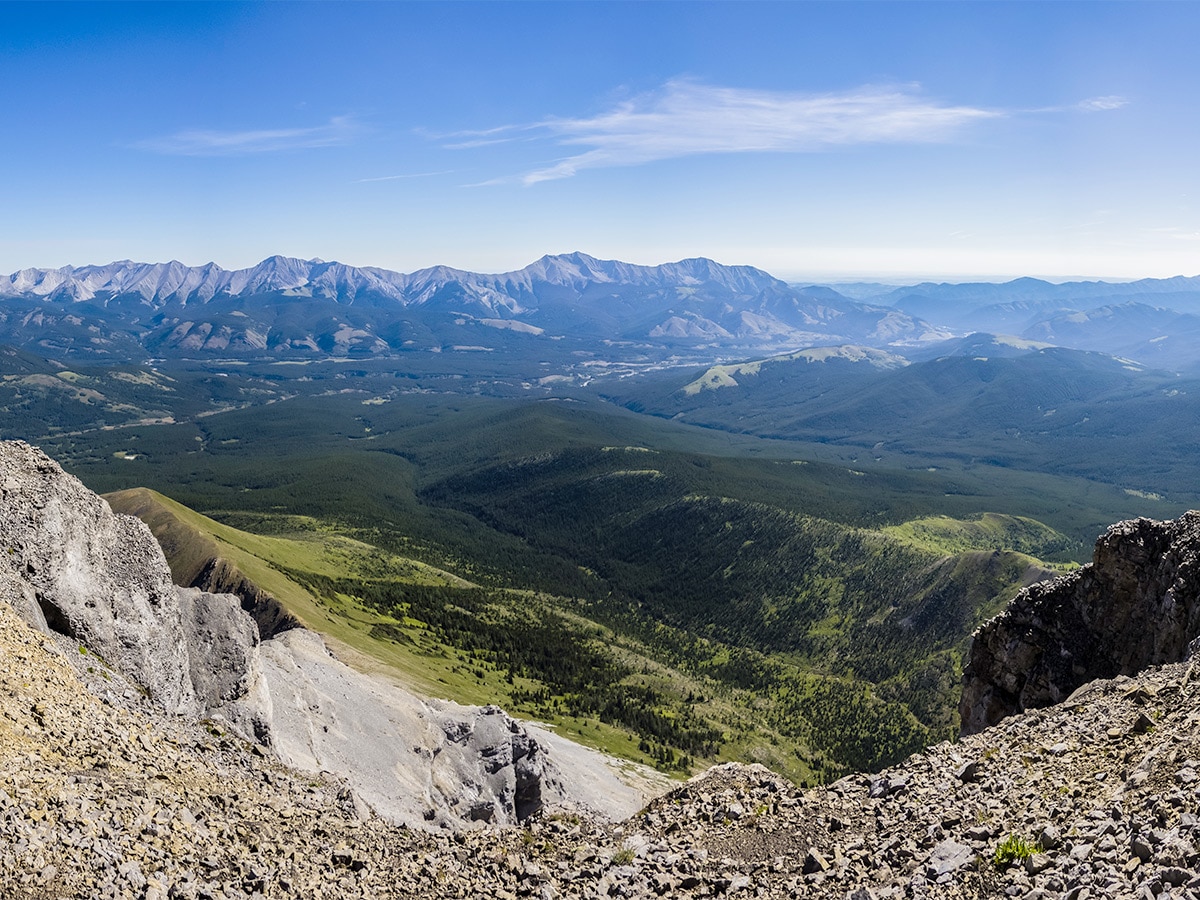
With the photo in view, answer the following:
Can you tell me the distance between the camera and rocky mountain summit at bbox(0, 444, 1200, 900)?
1705 cm

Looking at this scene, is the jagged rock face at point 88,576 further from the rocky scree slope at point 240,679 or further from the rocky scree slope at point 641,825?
the rocky scree slope at point 641,825

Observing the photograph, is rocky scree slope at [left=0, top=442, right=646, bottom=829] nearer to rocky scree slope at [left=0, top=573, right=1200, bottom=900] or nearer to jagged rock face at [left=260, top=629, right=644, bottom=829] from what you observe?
jagged rock face at [left=260, top=629, right=644, bottom=829]

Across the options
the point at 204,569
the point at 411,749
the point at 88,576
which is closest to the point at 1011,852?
the point at 88,576

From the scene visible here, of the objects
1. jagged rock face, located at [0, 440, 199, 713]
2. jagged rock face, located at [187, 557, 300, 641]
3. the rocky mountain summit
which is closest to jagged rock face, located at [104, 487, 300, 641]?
jagged rock face, located at [187, 557, 300, 641]

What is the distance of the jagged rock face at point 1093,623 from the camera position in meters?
35.8

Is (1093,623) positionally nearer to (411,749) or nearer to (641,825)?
(641,825)

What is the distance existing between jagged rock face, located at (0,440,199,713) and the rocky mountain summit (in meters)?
0.21

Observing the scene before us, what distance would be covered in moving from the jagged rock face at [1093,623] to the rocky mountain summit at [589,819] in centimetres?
975

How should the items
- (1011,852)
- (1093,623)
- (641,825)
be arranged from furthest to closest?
(1093,623)
(641,825)
(1011,852)

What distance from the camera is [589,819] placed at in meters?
29.2

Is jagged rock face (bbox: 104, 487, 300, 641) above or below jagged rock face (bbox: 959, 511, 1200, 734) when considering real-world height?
below

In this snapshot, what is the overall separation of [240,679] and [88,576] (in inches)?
466

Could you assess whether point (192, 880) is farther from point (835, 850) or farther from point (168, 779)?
point (835, 850)

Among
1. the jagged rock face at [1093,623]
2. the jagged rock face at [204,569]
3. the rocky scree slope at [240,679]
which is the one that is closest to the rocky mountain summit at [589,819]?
the rocky scree slope at [240,679]
